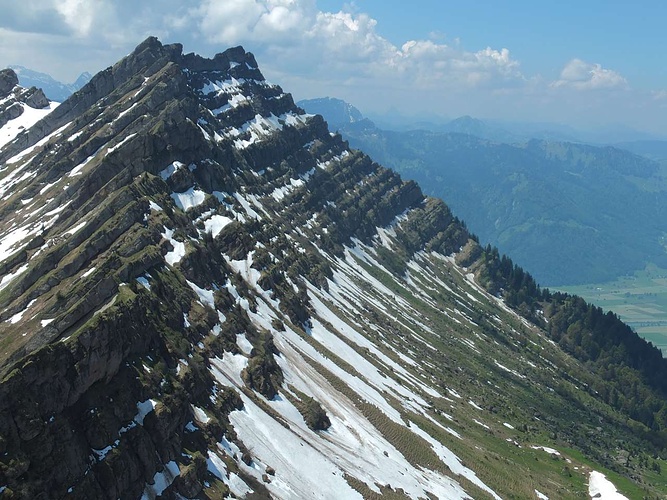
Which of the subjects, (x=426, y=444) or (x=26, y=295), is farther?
(x=426, y=444)

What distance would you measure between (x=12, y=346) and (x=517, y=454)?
11638cm

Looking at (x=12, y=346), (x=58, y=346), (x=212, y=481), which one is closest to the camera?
(x=58, y=346)

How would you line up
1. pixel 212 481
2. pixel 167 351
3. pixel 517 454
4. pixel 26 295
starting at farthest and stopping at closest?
1. pixel 517 454
2. pixel 26 295
3. pixel 167 351
4. pixel 212 481

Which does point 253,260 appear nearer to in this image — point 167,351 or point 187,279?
point 187,279

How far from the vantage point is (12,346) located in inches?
3290

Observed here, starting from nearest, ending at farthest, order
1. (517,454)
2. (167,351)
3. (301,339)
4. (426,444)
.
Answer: (167,351), (426,444), (301,339), (517,454)

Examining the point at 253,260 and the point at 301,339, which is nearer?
the point at 301,339

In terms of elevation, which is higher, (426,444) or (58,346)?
(58,346)

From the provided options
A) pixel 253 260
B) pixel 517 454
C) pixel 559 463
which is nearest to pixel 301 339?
pixel 253 260

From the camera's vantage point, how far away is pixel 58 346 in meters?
56.5

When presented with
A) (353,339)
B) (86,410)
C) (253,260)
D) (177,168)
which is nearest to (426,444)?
(353,339)

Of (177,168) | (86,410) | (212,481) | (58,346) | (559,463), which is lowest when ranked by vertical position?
(559,463)

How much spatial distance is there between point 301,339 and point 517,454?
62.3m

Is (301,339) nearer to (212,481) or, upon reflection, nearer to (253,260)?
(253,260)
